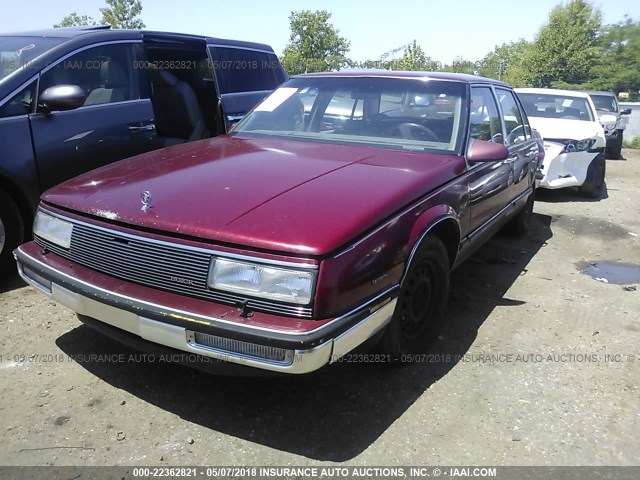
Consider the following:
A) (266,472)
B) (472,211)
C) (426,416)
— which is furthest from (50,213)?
(472,211)

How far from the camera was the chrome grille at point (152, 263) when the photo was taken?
7.22 ft

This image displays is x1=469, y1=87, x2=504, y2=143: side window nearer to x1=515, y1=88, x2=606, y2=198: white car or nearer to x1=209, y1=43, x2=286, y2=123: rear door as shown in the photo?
x1=209, y1=43, x2=286, y2=123: rear door

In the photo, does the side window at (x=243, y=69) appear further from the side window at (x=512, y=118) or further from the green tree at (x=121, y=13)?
the green tree at (x=121, y=13)

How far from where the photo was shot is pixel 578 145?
7750 mm

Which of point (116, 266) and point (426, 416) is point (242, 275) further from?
point (426, 416)

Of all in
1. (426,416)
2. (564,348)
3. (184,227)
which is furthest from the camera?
(564,348)

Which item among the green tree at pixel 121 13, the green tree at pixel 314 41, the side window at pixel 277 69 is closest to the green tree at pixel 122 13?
the green tree at pixel 121 13

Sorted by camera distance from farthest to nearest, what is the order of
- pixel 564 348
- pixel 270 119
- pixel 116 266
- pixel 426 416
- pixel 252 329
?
1. pixel 270 119
2. pixel 564 348
3. pixel 426 416
4. pixel 116 266
5. pixel 252 329

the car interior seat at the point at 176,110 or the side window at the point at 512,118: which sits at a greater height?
the side window at the point at 512,118

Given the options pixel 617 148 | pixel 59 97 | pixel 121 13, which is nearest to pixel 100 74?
pixel 59 97

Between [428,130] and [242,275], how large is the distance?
A: 1.91 meters

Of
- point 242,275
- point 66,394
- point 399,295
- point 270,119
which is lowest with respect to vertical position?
point 66,394

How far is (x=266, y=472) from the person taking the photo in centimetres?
222

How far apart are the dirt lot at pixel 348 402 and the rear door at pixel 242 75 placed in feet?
9.71
